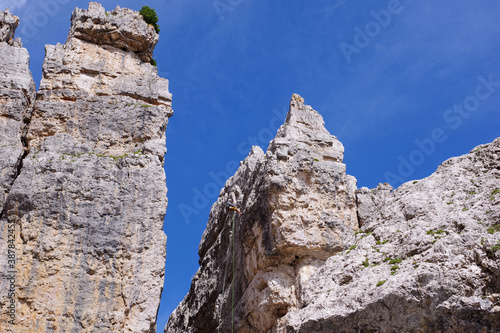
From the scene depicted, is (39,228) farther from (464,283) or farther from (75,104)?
(464,283)

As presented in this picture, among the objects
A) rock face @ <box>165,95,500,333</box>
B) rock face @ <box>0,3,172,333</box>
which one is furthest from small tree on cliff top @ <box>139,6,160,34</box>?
rock face @ <box>165,95,500,333</box>

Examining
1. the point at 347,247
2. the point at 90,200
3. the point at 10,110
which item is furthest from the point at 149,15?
the point at 347,247

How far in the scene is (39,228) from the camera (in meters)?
22.0

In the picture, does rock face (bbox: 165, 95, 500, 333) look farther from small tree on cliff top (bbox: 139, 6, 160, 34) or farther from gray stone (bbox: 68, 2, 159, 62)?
small tree on cliff top (bbox: 139, 6, 160, 34)

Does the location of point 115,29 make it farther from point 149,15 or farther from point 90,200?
point 90,200

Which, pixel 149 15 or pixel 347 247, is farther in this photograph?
pixel 149 15

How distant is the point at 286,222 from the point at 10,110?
44.8ft

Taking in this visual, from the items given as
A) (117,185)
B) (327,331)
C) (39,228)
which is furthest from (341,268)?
(39,228)

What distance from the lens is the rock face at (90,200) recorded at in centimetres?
2100

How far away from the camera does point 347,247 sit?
2370cm

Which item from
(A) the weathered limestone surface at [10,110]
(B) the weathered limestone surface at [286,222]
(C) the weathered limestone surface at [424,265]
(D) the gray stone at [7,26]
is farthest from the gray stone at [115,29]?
(C) the weathered limestone surface at [424,265]

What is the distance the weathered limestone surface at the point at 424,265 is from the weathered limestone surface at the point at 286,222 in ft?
3.15

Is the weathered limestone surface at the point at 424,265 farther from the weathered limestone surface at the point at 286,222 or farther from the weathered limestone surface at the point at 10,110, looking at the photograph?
the weathered limestone surface at the point at 10,110

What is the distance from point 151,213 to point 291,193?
20.9 feet
